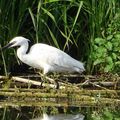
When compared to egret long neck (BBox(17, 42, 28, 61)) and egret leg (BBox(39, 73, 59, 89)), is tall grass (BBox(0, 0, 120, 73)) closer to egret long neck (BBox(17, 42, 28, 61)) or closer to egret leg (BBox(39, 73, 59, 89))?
egret long neck (BBox(17, 42, 28, 61))

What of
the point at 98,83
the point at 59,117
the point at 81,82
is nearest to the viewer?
the point at 59,117

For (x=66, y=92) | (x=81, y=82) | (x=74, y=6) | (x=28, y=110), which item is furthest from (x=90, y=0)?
(x=28, y=110)

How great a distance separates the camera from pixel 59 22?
1134 centimetres

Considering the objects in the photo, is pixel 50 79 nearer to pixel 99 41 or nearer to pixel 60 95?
pixel 60 95

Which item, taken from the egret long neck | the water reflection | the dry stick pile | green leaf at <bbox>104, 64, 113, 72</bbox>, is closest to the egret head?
the egret long neck

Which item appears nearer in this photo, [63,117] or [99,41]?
[63,117]

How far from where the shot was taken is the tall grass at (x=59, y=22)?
1088 cm

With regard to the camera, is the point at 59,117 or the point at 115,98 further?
the point at 115,98

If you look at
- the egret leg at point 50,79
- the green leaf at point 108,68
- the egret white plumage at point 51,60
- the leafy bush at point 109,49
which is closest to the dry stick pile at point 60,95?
the egret leg at point 50,79

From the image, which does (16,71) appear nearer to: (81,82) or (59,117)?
(81,82)

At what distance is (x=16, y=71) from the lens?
11.6m

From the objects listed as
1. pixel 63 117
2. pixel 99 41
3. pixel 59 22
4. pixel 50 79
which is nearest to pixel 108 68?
pixel 99 41

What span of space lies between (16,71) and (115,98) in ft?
7.89

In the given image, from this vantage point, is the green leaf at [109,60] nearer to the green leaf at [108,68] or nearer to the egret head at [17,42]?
the green leaf at [108,68]
